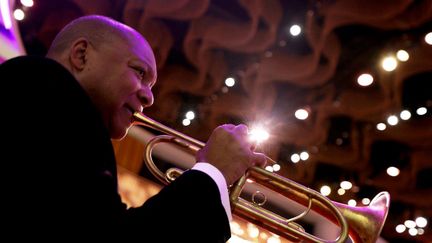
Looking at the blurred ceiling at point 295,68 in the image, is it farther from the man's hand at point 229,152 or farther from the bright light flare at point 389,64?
the man's hand at point 229,152

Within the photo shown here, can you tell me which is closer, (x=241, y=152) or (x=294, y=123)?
(x=241, y=152)

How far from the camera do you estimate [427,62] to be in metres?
3.82

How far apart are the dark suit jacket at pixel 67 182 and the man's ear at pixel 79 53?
265 mm

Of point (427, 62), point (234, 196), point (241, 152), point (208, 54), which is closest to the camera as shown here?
point (241, 152)

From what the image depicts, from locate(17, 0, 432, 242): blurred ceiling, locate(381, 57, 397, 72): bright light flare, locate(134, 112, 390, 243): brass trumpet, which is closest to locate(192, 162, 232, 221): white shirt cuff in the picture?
locate(134, 112, 390, 243): brass trumpet

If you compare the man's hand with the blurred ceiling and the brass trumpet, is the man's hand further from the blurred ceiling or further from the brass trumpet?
the blurred ceiling

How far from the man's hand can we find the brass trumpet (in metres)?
0.36

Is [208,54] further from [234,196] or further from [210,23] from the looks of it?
[234,196]

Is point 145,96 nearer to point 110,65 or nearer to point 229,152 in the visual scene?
point 110,65

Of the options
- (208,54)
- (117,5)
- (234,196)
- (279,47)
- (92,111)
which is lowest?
(92,111)

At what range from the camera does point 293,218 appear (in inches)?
78.6

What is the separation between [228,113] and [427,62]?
1.84m

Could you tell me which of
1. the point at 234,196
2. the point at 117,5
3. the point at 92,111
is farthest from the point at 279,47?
the point at 92,111

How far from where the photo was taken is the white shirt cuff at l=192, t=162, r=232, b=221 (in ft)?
4.23
